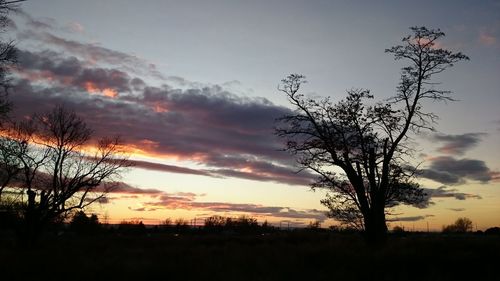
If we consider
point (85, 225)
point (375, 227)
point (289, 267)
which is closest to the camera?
point (289, 267)

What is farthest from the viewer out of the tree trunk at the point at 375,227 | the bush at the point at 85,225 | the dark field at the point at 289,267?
the bush at the point at 85,225

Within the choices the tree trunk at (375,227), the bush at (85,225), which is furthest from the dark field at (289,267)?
the bush at (85,225)

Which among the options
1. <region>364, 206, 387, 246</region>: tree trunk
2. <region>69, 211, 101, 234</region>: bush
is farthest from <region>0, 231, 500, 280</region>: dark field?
<region>69, 211, 101, 234</region>: bush

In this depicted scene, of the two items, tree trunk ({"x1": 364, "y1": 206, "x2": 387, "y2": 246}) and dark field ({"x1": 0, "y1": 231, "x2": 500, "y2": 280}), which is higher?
tree trunk ({"x1": 364, "y1": 206, "x2": 387, "y2": 246})

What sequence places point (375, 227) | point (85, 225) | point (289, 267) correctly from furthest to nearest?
1. point (85, 225)
2. point (375, 227)
3. point (289, 267)

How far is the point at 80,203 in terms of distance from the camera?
34.7 m

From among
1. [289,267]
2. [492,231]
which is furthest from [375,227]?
[492,231]

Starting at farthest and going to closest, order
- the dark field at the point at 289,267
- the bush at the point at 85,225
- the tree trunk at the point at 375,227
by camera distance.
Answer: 1. the bush at the point at 85,225
2. the tree trunk at the point at 375,227
3. the dark field at the point at 289,267

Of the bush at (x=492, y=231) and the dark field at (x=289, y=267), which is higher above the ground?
the bush at (x=492, y=231)

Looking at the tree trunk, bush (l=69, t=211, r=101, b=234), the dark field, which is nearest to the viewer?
the dark field

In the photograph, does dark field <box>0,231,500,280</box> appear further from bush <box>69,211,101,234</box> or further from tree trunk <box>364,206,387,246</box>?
bush <box>69,211,101,234</box>

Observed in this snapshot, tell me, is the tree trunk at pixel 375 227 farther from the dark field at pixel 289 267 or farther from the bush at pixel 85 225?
the bush at pixel 85 225

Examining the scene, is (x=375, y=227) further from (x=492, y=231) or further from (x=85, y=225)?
(x=492, y=231)

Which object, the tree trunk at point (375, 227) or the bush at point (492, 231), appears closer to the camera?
the tree trunk at point (375, 227)
